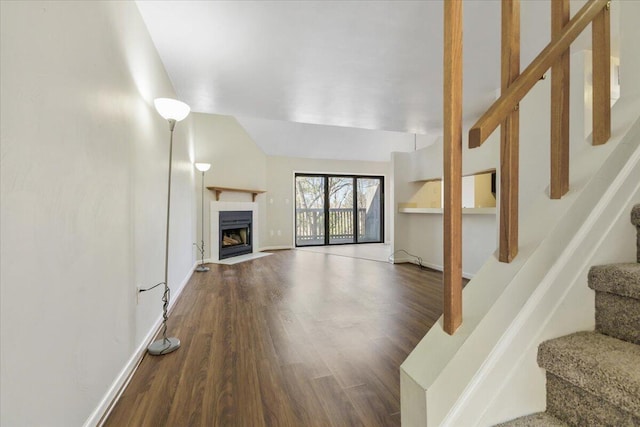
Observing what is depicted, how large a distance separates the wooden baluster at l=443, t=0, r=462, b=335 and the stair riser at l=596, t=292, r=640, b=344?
45 centimetres

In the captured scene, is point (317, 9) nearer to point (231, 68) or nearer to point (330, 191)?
point (231, 68)

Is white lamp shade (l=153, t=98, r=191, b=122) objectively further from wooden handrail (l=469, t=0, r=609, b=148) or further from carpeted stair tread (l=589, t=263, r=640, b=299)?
carpeted stair tread (l=589, t=263, r=640, b=299)

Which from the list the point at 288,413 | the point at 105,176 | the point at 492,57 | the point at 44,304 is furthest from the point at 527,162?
the point at 44,304

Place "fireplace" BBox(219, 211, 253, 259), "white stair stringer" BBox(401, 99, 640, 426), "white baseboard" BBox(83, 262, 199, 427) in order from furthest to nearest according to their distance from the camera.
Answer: "fireplace" BBox(219, 211, 253, 259)
"white baseboard" BBox(83, 262, 199, 427)
"white stair stringer" BBox(401, 99, 640, 426)

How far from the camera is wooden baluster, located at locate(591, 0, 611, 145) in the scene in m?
0.97

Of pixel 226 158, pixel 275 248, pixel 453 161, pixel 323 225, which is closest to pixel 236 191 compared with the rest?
pixel 226 158

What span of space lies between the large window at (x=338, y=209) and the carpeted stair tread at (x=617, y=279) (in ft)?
22.2

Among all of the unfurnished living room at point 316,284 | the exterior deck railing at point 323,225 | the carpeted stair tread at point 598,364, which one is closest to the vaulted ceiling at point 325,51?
the unfurnished living room at point 316,284

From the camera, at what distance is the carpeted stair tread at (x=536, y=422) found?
0.77 metres

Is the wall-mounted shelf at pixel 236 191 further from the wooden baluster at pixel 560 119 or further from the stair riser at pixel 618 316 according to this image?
the stair riser at pixel 618 316

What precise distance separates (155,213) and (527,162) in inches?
130

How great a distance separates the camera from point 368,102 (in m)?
3.50

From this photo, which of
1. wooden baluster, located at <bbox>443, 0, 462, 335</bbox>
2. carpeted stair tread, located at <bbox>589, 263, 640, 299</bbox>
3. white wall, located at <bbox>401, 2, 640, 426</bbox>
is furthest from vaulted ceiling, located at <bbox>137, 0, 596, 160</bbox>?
carpeted stair tread, located at <bbox>589, 263, 640, 299</bbox>

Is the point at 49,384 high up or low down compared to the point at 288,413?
up
